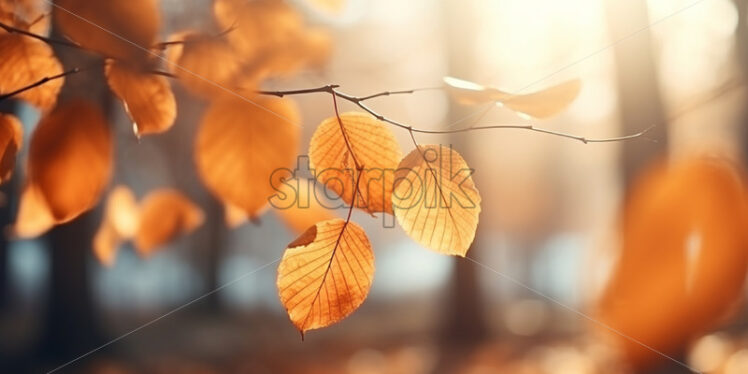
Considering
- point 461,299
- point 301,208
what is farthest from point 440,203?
point 461,299

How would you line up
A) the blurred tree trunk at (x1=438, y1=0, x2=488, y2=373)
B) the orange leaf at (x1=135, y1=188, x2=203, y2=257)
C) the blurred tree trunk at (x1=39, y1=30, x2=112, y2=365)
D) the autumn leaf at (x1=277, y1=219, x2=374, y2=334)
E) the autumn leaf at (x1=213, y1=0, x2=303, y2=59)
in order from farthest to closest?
the blurred tree trunk at (x1=438, y1=0, x2=488, y2=373)
the blurred tree trunk at (x1=39, y1=30, x2=112, y2=365)
the orange leaf at (x1=135, y1=188, x2=203, y2=257)
the autumn leaf at (x1=213, y1=0, x2=303, y2=59)
the autumn leaf at (x1=277, y1=219, x2=374, y2=334)

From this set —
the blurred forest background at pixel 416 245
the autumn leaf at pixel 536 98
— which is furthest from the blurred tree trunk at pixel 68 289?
the autumn leaf at pixel 536 98

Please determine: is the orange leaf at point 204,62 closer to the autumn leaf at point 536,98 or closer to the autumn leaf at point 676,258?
the autumn leaf at point 536,98

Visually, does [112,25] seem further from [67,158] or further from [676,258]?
[676,258]

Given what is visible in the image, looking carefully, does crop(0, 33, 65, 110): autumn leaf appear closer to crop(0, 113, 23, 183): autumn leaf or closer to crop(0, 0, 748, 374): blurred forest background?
crop(0, 113, 23, 183): autumn leaf

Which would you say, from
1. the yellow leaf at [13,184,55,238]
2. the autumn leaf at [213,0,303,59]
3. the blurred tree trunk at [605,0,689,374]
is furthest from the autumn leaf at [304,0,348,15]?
the blurred tree trunk at [605,0,689,374]

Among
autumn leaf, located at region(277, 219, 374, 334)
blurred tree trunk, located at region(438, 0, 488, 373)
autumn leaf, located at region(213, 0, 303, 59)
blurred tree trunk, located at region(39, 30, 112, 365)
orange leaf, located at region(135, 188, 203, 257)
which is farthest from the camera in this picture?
blurred tree trunk, located at region(438, 0, 488, 373)

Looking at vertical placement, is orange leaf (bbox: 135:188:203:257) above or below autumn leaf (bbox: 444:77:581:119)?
below
